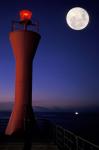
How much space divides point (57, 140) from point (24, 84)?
3835 mm

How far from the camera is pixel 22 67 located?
19500 mm

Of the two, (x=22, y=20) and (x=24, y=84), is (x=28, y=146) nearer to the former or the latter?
(x=24, y=84)

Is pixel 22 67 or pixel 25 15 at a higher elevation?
pixel 25 15

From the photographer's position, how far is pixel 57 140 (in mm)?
17531

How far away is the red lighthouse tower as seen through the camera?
19109 mm

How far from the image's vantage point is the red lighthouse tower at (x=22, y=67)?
19109mm

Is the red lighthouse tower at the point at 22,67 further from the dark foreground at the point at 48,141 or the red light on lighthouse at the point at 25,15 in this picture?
the dark foreground at the point at 48,141

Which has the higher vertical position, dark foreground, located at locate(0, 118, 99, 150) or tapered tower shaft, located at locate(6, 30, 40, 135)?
tapered tower shaft, located at locate(6, 30, 40, 135)

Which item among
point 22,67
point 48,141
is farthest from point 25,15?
point 48,141

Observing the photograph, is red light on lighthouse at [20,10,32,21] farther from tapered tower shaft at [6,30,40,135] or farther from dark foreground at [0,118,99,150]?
dark foreground at [0,118,99,150]

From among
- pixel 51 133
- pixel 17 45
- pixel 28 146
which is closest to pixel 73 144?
pixel 28 146

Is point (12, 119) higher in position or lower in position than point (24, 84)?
lower

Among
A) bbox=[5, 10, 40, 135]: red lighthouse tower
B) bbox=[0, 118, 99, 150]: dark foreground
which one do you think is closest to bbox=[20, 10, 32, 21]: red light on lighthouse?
bbox=[5, 10, 40, 135]: red lighthouse tower

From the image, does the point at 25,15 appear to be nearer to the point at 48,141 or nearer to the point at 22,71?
the point at 22,71
